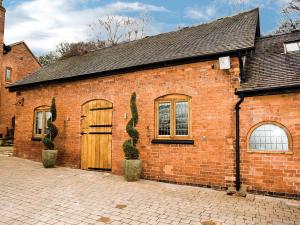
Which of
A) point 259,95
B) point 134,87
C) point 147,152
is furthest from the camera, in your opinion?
point 134,87

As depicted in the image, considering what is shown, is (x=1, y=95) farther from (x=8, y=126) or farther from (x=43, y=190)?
(x=43, y=190)

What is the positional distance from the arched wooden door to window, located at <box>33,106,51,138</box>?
2368 mm

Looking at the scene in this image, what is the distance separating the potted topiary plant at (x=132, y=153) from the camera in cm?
720

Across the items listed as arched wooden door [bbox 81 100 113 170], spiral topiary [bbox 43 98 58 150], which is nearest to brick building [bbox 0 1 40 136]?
spiral topiary [bbox 43 98 58 150]

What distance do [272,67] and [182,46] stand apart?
10.00 ft

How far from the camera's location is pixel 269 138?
20.1 feet

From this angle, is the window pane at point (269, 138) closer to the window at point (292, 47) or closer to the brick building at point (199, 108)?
the brick building at point (199, 108)

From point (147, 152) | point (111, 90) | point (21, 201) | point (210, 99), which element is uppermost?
point (111, 90)

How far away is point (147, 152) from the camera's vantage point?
7723 mm

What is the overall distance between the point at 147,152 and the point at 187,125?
1550mm

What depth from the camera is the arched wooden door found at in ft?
28.4

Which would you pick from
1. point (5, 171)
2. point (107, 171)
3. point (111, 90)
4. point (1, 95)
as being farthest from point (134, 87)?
point (1, 95)

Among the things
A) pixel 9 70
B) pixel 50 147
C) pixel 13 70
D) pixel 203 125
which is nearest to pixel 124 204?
pixel 203 125

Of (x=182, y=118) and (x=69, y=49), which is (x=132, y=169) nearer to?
(x=182, y=118)
